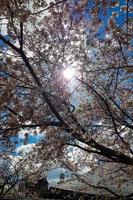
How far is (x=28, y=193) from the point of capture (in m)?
26.6

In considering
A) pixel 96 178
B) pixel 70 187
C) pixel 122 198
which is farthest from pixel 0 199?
pixel 122 198

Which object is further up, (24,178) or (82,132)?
(24,178)

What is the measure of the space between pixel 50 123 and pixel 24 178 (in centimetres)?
1622

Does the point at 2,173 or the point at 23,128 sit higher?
the point at 2,173

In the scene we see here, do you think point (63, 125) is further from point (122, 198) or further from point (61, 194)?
point (61, 194)

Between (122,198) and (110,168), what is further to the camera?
(110,168)

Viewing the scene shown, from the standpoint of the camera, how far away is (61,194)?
74.5ft

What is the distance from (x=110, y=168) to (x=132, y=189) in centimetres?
194

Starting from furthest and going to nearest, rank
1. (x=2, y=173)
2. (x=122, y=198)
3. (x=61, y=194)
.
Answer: (x=2, y=173) → (x=61, y=194) → (x=122, y=198)

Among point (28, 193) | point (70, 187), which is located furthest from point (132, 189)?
point (28, 193)

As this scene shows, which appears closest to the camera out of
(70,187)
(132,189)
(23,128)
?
(23,128)

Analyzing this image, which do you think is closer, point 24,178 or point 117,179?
point 117,179

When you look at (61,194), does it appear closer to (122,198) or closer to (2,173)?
(2,173)

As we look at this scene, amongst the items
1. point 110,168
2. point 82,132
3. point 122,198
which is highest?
point 110,168
